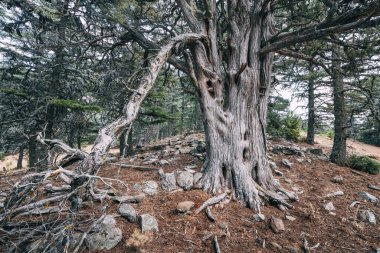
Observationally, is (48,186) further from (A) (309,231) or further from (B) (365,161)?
(B) (365,161)

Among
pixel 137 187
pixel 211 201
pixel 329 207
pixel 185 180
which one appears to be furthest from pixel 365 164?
pixel 137 187

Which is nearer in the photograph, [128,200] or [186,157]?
[128,200]

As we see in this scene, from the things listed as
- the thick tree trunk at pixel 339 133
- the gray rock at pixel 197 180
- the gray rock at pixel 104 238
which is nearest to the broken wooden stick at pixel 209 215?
the gray rock at pixel 197 180

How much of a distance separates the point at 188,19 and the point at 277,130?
10.2 meters

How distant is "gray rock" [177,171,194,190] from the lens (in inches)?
205

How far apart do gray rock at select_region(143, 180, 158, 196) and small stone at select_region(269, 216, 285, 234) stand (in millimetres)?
2525

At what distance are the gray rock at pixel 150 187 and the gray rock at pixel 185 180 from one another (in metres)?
0.57

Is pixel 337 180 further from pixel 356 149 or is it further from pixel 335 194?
pixel 356 149

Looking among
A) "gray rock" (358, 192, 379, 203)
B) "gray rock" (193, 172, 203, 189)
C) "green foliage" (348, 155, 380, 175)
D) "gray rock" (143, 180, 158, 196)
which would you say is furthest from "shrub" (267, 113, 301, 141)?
"gray rock" (143, 180, 158, 196)

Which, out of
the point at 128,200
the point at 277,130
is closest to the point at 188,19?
the point at 128,200

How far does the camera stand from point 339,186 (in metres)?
6.29

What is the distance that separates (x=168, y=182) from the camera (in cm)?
542

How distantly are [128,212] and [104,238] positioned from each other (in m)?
0.67

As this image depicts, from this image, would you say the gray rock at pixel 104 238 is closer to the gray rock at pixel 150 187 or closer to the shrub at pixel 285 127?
the gray rock at pixel 150 187
